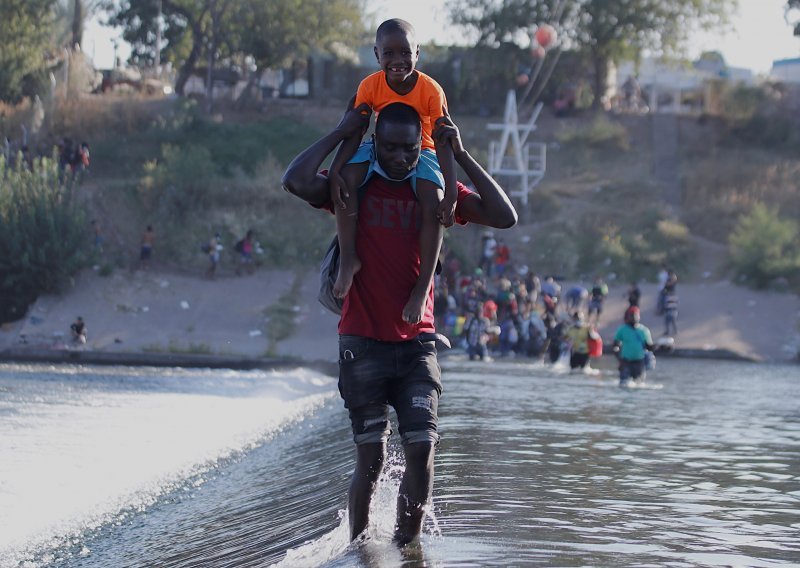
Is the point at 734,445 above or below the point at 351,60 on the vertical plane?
below

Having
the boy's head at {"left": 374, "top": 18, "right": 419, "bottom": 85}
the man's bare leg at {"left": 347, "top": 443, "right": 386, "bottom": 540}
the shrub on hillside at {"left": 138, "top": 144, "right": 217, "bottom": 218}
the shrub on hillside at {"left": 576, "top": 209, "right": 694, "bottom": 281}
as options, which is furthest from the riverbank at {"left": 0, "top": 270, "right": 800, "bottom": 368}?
the boy's head at {"left": 374, "top": 18, "right": 419, "bottom": 85}

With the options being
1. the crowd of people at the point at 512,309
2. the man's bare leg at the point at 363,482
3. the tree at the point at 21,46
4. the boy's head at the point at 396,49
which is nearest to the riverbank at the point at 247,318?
the crowd of people at the point at 512,309

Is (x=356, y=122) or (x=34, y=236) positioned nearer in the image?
(x=356, y=122)

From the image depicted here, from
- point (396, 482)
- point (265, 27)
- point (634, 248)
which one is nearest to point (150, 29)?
point (265, 27)

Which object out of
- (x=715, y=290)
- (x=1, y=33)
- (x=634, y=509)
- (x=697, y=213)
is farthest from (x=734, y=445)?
(x=1, y=33)

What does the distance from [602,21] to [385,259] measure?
54.7 meters

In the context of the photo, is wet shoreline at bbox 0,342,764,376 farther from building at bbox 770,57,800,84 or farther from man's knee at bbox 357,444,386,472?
building at bbox 770,57,800,84

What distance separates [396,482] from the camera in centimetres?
772

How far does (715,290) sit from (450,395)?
85.4 ft

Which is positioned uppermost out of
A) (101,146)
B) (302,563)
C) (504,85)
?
(504,85)

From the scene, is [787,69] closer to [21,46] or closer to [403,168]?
[21,46]

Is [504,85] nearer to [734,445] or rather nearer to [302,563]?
[734,445]

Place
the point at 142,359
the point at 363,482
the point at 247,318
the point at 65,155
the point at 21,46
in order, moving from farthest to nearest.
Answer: the point at 21,46, the point at 65,155, the point at 247,318, the point at 142,359, the point at 363,482

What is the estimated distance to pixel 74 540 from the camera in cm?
855
